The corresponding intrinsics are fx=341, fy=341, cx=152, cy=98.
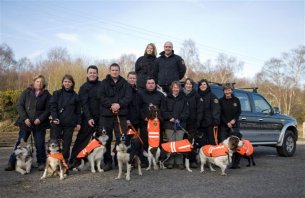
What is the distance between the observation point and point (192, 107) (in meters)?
7.95

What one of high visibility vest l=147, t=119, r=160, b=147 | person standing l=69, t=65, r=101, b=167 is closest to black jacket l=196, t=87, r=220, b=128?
high visibility vest l=147, t=119, r=160, b=147

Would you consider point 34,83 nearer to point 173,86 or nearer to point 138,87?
point 138,87

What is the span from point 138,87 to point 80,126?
5.80ft

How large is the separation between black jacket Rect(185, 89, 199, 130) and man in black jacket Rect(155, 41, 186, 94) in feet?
2.27

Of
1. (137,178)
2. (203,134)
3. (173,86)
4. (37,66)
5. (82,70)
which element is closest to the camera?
(137,178)

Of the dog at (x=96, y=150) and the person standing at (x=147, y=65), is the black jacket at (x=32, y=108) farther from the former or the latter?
the person standing at (x=147, y=65)

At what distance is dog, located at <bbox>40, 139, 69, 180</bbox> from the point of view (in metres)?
6.64

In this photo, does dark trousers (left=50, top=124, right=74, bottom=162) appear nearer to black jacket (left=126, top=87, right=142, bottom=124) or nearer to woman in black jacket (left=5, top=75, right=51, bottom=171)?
woman in black jacket (left=5, top=75, right=51, bottom=171)

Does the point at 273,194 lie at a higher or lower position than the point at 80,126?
lower

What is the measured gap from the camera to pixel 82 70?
92.1ft

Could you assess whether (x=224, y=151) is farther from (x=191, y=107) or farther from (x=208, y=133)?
(x=191, y=107)

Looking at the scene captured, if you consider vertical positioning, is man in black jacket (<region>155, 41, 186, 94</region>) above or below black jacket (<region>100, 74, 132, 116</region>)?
above

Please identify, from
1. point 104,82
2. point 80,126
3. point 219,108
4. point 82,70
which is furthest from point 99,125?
point 82,70

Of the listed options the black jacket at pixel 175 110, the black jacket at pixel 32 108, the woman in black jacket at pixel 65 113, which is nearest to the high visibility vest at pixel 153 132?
the black jacket at pixel 175 110
